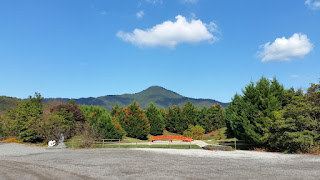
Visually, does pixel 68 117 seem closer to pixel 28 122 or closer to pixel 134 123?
pixel 28 122

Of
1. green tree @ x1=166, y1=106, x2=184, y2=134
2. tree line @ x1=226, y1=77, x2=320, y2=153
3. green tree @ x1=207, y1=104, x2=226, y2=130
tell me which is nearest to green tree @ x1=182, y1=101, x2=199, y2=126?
green tree @ x1=166, y1=106, x2=184, y2=134

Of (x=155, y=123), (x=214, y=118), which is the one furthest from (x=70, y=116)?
(x=214, y=118)

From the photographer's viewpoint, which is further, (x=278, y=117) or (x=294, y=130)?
(x=278, y=117)

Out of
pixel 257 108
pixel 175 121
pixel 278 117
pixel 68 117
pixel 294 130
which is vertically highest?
pixel 257 108

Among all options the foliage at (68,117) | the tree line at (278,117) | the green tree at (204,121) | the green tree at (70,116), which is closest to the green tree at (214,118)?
the green tree at (204,121)

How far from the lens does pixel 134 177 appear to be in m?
10.4

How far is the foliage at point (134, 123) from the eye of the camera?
49.0 metres

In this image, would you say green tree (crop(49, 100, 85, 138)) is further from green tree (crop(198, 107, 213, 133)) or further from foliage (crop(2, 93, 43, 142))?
green tree (crop(198, 107, 213, 133))

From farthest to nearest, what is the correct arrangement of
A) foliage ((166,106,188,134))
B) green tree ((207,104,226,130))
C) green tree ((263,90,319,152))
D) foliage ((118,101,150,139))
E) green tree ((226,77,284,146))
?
green tree ((207,104,226,130)) < foliage ((166,106,188,134)) < foliage ((118,101,150,139)) < green tree ((226,77,284,146)) < green tree ((263,90,319,152))

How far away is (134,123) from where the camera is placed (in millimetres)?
49281

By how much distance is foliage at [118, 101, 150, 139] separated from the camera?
4903cm

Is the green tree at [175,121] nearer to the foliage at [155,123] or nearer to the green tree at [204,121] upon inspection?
the green tree at [204,121]

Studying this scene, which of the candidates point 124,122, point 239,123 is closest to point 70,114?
point 124,122

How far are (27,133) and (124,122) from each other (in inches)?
752
